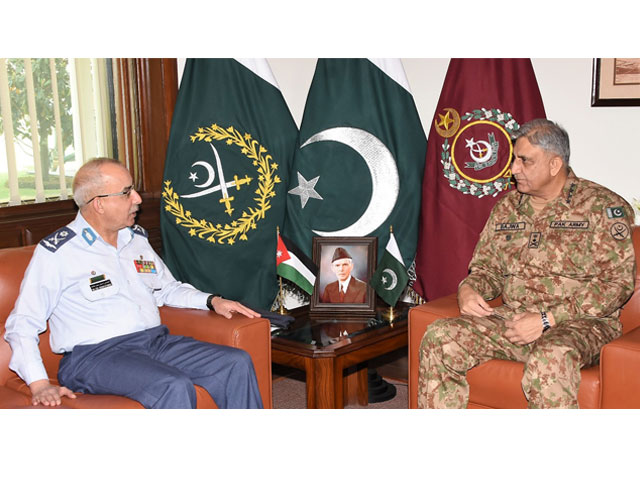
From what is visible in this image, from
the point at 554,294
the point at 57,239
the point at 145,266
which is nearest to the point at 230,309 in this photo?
the point at 145,266

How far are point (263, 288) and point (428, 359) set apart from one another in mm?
1158

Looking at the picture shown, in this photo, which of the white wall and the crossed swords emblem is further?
the crossed swords emblem

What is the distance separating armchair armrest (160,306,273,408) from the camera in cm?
260

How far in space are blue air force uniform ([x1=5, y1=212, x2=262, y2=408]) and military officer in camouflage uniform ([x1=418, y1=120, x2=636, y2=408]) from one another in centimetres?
76

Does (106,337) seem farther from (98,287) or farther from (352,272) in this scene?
(352,272)

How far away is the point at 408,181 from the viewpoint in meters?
3.48

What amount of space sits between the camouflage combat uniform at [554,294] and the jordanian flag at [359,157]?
729 mm

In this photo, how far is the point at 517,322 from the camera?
262 centimetres

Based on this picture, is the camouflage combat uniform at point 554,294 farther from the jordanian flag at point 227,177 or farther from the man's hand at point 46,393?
the man's hand at point 46,393

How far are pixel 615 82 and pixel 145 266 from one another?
2.20m

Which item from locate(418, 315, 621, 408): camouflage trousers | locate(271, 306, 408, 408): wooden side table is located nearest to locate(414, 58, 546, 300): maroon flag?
locate(271, 306, 408, 408): wooden side table

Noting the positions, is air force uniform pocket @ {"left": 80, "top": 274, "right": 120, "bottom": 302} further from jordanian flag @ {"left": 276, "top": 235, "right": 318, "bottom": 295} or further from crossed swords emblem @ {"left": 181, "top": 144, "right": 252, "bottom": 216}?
crossed swords emblem @ {"left": 181, "top": 144, "right": 252, "bottom": 216}

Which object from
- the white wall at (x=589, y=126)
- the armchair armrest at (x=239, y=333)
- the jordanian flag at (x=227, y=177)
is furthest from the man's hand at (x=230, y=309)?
the white wall at (x=589, y=126)
